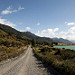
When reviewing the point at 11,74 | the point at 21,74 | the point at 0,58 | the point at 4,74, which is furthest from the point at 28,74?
the point at 0,58

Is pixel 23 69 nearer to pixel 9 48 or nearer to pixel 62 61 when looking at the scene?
pixel 62 61

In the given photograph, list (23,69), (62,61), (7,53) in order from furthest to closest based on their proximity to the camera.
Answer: (7,53), (62,61), (23,69)

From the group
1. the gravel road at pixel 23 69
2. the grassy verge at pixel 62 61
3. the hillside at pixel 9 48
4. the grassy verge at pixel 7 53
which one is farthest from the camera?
the hillside at pixel 9 48

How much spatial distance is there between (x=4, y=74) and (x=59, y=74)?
580 cm

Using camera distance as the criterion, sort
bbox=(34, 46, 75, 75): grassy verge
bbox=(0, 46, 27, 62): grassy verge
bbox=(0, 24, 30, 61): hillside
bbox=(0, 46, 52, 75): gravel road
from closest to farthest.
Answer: bbox=(34, 46, 75, 75): grassy verge, bbox=(0, 46, 52, 75): gravel road, bbox=(0, 46, 27, 62): grassy verge, bbox=(0, 24, 30, 61): hillside

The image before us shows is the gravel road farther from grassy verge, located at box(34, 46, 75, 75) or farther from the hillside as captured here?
the hillside

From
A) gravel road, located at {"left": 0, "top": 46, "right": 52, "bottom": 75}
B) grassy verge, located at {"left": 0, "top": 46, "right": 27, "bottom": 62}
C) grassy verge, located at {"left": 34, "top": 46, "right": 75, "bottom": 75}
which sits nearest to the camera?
grassy verge, located at {"left": 34, "top": 46, "right": 75, "bottom": 75}

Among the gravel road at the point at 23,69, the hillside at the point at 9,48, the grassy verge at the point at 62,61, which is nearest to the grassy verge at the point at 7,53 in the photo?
the hillside at the point at 9,48

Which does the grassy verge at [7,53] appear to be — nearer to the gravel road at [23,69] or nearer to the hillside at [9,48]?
the hillside at [9,48]

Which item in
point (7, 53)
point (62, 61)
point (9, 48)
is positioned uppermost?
point (62, 61)

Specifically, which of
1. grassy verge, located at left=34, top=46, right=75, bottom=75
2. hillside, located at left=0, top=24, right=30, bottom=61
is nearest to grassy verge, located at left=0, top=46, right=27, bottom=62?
hillside, located at left=0, top=24, right=30, bottom=61

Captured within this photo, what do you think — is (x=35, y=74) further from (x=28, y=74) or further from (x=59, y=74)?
(x=59, y=74)

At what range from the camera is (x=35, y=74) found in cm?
882

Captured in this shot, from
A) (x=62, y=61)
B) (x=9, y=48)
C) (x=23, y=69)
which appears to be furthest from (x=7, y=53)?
(x=62, y=61)
